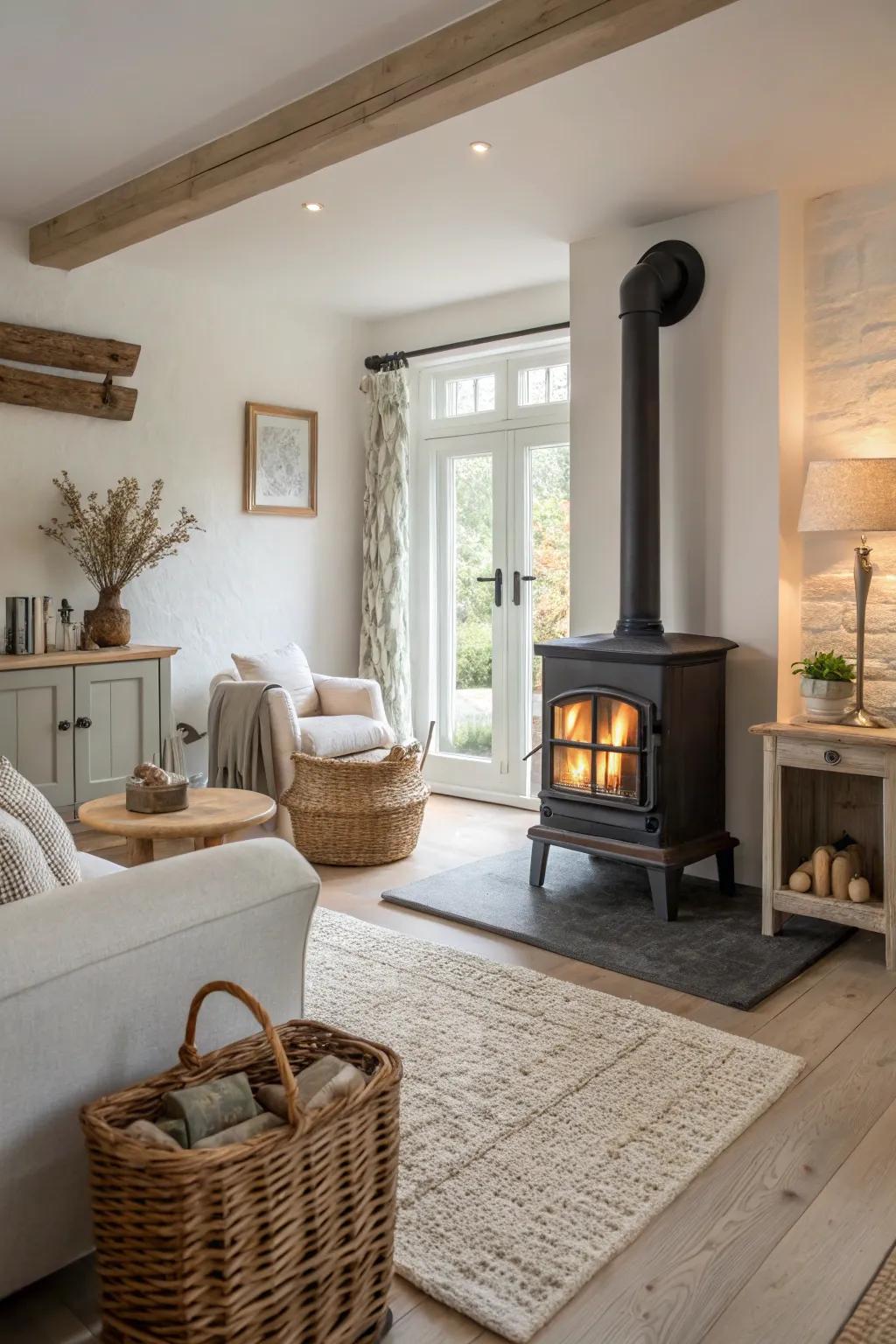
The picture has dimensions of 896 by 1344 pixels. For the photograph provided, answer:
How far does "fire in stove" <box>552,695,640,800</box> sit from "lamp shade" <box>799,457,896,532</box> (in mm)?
880

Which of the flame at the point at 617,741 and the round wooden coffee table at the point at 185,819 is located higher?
the flame at the point at 617,741

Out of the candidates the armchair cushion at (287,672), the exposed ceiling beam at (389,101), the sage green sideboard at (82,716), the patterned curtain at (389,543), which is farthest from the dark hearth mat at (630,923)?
the exposed ceiling beam at (389,101)

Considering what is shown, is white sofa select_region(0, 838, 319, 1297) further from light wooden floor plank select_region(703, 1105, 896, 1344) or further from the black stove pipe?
the black stove pipe

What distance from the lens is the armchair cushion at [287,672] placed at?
4719 mm

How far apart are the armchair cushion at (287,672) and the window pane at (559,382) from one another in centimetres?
177

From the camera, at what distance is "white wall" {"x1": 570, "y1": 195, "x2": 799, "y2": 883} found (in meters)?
3.79

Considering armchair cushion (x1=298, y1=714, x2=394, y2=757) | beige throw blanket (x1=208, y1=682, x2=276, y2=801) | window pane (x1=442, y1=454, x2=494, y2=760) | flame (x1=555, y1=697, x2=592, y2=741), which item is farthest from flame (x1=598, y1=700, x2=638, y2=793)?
window pane (x1=442, y1=454, x2=494, y2=760)

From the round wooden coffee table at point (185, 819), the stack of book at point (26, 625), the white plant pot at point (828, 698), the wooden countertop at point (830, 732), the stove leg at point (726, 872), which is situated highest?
the stack of book at point (26, 625)

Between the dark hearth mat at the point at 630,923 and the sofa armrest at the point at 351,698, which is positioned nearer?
the dark hearth mat at the point at 630,923

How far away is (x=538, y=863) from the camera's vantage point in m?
3.83

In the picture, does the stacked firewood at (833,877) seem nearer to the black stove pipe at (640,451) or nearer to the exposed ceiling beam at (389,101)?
the black stove pipe at (640,451)

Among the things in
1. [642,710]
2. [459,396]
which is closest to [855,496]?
[642,710]

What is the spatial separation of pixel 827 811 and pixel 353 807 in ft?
5.81

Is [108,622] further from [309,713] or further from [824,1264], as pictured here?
[824,1264]
